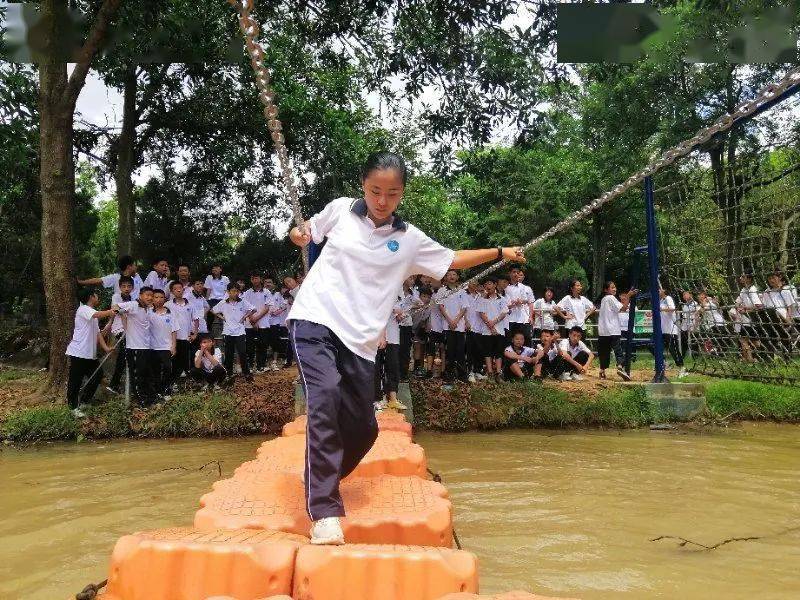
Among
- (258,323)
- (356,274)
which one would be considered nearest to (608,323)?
(258,323)

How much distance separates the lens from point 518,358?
10336mm

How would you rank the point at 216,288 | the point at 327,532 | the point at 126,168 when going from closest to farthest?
the point at 327,532 → the point at 216,288 → the point at 126,168

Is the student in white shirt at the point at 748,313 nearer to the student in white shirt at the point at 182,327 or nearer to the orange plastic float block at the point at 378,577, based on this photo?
the orange plastic float block at the point at 378,577

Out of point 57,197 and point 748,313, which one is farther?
point 57,197

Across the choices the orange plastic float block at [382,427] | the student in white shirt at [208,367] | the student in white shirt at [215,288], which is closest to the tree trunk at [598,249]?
the student in white shirt at [215,288]

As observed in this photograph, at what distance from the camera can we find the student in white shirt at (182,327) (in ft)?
31.4

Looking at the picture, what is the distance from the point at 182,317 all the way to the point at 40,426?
2548mm

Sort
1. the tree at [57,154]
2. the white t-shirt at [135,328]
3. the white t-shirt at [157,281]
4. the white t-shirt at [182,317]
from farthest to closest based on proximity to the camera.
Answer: the white t-shirt at [157,281] → the white t-shirt at [182,317] → the tree at [57,154] → the white t-shirt at [135,328]

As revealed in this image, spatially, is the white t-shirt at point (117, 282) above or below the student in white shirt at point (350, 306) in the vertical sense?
above

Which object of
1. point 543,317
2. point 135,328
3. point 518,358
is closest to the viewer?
point 135,328

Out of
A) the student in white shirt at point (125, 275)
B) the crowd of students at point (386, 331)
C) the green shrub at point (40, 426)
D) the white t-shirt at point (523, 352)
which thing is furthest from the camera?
the white t-shirt at point (523, 352)

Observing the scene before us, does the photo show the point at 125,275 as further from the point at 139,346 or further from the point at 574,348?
the point at 574,348

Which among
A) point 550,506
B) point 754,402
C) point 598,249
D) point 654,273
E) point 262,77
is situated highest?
point 598,249

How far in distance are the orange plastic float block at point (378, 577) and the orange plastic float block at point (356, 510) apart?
1.84 ft
